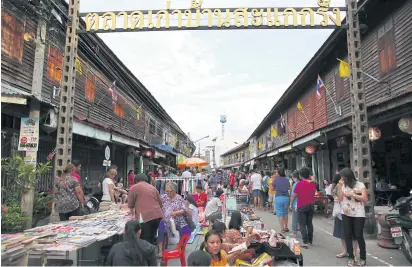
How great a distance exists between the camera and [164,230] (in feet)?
21.7

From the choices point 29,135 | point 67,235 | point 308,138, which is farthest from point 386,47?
point 29,135

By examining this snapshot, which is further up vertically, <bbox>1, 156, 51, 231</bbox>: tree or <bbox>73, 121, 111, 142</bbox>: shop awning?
<bbox>73, 121, 111, 142</bbox>: shop awning

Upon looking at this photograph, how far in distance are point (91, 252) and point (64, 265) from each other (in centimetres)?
102

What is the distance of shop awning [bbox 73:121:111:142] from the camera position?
973cm

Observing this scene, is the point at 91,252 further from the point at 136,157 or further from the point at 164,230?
the point at 136,157

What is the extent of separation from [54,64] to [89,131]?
2797 millimetres

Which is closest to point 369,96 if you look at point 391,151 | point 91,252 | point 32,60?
point 391,151

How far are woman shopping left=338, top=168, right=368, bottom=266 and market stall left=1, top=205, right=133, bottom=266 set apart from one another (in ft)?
13.6

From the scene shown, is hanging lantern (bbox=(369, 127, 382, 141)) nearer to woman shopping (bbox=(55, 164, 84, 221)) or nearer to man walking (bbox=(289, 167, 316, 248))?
man walking (bbox=(289, 167, 316, 248))

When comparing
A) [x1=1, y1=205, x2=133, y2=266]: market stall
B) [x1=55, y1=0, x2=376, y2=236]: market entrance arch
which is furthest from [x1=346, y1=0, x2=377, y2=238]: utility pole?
[x1=1, y1=205, x2=133, y2=266]: market stall

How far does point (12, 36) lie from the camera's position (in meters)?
8.61

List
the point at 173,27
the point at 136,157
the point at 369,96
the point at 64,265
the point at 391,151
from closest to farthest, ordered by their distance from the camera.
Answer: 1. the point at 64,265
2. the point at 173,27
3. the point at 369,96
4. the point at 391,151
5. the point at 136,157

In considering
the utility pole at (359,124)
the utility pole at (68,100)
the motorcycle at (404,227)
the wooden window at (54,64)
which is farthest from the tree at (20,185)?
the utility pole at (359,124)

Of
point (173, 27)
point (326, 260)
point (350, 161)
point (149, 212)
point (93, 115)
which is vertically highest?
point (173, 27)
